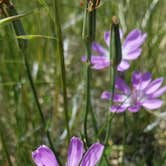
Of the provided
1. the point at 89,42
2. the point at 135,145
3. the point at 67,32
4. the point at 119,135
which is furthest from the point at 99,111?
the point at 89,42

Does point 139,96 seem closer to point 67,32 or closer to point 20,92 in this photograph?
point 20,92

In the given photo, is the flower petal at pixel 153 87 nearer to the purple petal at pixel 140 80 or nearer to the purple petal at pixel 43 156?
the purple petal at pixel 140 80

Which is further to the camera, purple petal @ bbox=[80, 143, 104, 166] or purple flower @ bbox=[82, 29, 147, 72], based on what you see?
purple flower @ bbox=[82, 29, 147, 72]

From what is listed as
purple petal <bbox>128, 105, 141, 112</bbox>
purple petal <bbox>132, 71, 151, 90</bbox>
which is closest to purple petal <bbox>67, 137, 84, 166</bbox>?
purple petal <bbox>128, 105, 141, 112</bbox>

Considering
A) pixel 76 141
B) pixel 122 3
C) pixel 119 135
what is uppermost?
pixel 122 3

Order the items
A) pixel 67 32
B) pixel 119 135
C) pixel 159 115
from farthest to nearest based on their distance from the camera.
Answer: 1. pixel 67 32
2. pixel 119 135
3. pixel 159 115

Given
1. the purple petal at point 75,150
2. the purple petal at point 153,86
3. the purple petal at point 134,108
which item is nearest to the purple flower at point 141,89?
the purple petal at point 153,86

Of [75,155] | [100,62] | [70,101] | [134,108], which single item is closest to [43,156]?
[75,155]

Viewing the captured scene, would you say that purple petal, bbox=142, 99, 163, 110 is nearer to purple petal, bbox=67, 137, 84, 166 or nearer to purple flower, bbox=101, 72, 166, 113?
purple flower, bbox=101, 72, 166, 113
